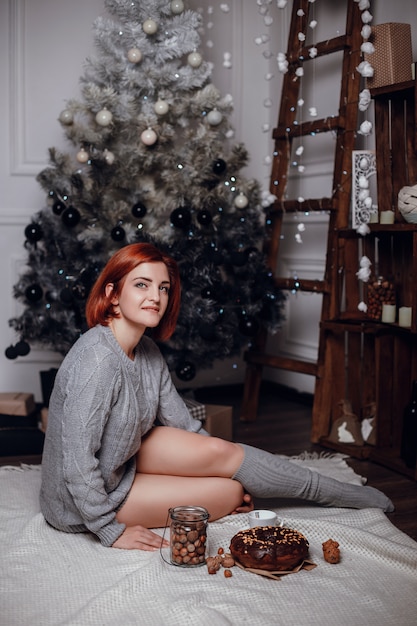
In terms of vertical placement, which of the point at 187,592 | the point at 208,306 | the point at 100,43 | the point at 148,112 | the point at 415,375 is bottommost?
the point at 187,592

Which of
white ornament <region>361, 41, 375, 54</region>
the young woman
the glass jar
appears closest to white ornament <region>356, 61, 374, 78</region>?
white ornament <region>361, 41, 375, 54</region>

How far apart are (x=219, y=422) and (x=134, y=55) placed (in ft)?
5.55

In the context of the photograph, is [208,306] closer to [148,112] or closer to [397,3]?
[148,112]

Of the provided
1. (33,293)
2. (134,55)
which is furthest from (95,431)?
(134,55)

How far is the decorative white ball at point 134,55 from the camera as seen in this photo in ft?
11.3

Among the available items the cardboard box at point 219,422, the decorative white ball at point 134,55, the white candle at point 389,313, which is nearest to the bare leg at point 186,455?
the cardboard box at point 219,422

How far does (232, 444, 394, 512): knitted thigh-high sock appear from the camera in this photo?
2451 millimetres

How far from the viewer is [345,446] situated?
341 cm

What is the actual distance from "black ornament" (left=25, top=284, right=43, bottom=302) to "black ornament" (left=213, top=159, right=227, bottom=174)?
3.18 ft

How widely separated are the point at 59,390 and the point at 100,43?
6.43 ft

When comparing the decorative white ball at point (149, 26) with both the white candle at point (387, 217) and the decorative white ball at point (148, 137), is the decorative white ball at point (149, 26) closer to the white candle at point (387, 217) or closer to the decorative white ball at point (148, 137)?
the decorative white ball at point (148, 137)

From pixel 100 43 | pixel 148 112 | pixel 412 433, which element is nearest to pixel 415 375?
pixel 412 433

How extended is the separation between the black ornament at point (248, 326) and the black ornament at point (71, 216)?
0.89 metres

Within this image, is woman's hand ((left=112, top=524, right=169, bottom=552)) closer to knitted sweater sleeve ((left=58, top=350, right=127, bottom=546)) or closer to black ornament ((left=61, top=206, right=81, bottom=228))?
knitted sweater sleeve ((left=58, top=350, right=127, bottom=546))
